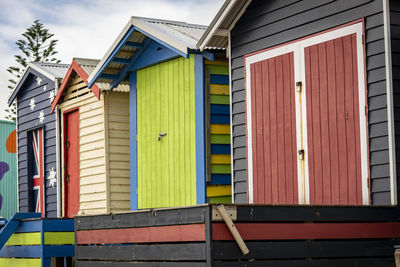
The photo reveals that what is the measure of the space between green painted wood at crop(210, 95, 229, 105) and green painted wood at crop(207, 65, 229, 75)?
359mm

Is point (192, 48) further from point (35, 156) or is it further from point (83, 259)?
point (35, 156)

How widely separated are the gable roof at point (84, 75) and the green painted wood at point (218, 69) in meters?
3.00

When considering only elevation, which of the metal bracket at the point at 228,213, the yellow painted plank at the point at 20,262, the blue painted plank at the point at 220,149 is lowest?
the yellow painted plank at the point at 20,262

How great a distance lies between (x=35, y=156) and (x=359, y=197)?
10475 millimetres

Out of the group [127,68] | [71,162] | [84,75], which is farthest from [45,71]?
[127,68]

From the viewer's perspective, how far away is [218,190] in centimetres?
1122

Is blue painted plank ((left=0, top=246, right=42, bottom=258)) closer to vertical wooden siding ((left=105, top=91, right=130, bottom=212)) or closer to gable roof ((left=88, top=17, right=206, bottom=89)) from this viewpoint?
vertical wooden siding ((left=105, top=91, right=130, bottom=212))

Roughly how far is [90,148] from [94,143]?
0.19 metres

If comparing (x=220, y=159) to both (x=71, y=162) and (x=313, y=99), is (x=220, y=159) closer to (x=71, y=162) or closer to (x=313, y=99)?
(x=313, y=99)

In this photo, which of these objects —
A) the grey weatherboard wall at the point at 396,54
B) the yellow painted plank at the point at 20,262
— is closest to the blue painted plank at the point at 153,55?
the yellow painted plank at the point at 20,262

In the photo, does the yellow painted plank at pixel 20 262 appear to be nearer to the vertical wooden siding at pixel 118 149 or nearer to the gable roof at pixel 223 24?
the vertical wooden siding at pixel 118 149

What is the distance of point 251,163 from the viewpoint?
1021cm

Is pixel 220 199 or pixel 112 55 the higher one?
pixel 112 55

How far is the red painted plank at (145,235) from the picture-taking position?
7.23 m
